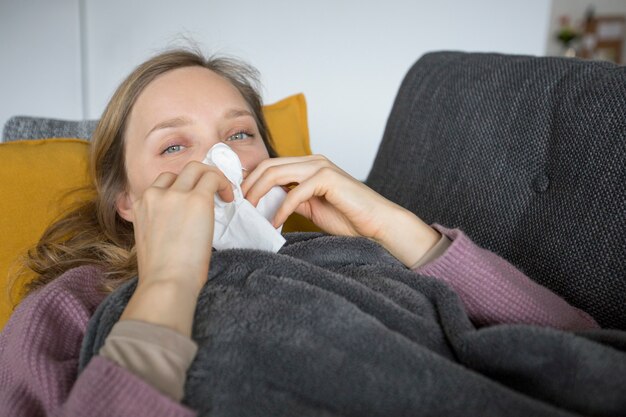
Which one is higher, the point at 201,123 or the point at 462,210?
the point at 201,123

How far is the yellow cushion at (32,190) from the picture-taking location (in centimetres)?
112

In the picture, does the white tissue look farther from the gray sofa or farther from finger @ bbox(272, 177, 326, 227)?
the gray sofa

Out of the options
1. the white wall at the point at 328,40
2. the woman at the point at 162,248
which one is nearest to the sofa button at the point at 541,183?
the woman at the point at 162,248

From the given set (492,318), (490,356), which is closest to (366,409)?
(490,356)

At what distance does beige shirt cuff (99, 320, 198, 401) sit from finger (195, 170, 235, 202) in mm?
206

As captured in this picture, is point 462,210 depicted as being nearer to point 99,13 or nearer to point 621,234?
point 621,234

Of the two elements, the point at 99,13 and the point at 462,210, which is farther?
the point at 99,13

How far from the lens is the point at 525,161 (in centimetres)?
110

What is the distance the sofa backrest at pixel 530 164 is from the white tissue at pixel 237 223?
0.48m

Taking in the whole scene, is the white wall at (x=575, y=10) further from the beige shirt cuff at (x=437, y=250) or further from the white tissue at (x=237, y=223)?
the white tissue at (x=237, y=223)

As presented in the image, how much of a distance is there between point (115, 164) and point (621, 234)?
99cm

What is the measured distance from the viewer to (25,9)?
6.64 feet

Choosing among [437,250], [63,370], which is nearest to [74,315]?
[63,370]

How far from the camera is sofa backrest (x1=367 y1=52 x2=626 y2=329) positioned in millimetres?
902
